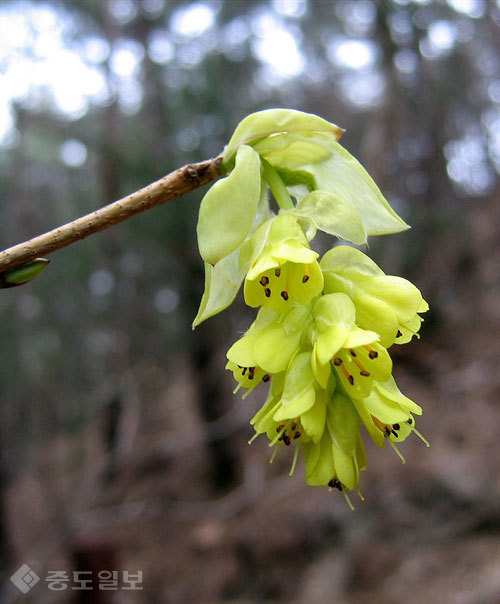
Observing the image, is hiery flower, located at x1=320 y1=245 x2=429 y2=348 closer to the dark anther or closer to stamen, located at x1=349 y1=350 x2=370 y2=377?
stamen, located at x1=349 y1=350 x2=370 y2=377

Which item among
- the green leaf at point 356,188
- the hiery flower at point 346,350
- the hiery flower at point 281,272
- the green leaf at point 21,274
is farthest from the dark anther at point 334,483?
the green leaf at point 21,274

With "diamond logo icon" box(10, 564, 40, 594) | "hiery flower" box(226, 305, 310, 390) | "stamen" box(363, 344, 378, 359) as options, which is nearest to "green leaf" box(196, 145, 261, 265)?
"hiery flower" box(226, 305, 310, 390)

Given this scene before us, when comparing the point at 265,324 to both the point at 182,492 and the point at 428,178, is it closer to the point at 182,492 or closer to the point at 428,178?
the point at 182,492

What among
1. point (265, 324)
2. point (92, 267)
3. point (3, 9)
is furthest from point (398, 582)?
point (3, 9)

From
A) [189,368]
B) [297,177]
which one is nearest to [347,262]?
[297,177]

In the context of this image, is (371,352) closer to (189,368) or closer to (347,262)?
(347,262)

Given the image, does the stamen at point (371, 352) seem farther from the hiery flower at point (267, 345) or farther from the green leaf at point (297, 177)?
the green leaf at point (297, 177)
